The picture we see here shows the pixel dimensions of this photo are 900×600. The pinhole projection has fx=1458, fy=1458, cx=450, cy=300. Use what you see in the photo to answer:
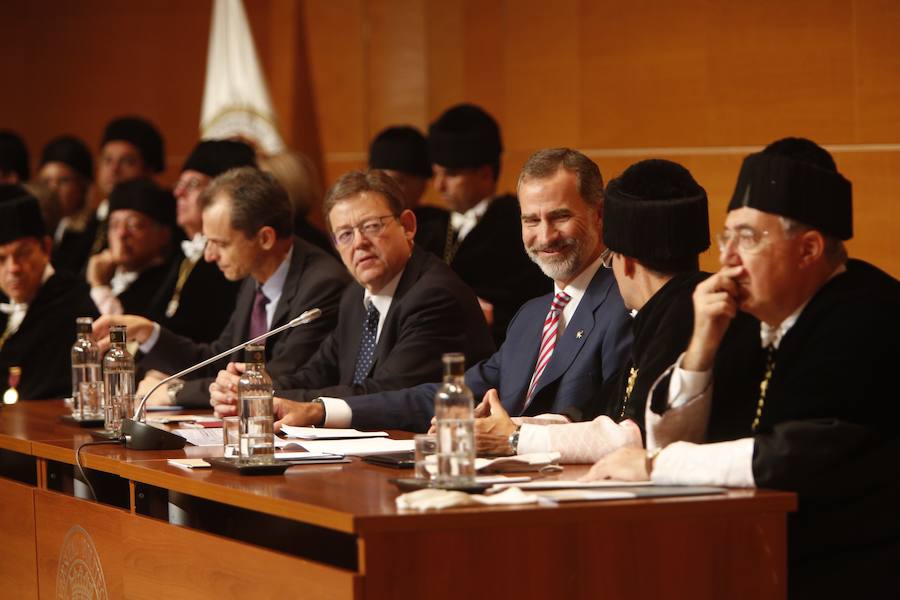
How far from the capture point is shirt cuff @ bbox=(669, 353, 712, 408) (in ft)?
10.2

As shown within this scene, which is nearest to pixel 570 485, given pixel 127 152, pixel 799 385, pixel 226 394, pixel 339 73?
pixel 799 385

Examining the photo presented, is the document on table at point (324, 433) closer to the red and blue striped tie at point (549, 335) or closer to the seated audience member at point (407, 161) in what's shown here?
the red and blue striped tie at point (549, 335)

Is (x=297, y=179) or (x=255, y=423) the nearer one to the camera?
(x=255, y=423)

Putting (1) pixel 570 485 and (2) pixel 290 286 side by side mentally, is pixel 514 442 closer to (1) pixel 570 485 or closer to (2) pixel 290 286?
(1) pixel 570 485

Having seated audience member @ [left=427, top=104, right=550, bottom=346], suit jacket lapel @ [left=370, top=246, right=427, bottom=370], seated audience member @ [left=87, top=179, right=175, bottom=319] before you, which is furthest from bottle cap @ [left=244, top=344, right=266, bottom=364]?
seated audience member @ [left=87, top=179, right=175, bottom=319]

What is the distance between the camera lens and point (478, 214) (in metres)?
6.69

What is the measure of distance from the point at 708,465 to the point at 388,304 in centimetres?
206

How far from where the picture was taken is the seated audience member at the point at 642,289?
333 centimetres

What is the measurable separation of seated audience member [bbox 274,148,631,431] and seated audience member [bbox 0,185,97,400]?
7.34ft

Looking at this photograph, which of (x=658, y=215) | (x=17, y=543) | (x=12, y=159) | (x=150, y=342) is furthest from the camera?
(x=12, y=159)

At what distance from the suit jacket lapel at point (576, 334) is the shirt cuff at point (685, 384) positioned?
2.50 feet

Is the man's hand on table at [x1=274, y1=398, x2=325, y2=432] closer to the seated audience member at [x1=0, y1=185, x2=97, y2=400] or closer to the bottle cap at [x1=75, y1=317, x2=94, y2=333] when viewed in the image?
the bottle cap at [x1=75, y1=317, x2=94, y2=333]

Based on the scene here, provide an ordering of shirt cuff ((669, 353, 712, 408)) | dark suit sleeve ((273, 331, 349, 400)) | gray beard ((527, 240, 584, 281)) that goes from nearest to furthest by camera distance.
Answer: shirt cuff ((669, 353, 712, 408)), gray beard ((527, 240, 584, 281)), dark suit sleeve ((273, 331, 349, 400))

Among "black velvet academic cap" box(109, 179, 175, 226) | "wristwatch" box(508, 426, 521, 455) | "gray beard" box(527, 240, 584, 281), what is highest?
"black velvet academic cap" box(109, 179, 175, 226)
